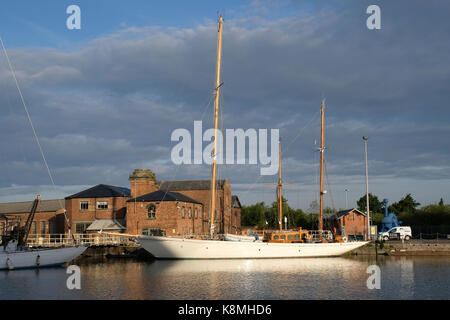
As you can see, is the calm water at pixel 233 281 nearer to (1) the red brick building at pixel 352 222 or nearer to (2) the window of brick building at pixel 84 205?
(2) the window of brick building at pixel 84 205

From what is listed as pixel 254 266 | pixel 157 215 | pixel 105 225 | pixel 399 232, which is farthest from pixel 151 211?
pixel 399 232

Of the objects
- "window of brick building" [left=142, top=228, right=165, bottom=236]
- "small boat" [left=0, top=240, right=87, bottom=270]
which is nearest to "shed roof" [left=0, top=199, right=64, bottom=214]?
"window of brick building" [left=142, top=228, right=165, bottom=236]

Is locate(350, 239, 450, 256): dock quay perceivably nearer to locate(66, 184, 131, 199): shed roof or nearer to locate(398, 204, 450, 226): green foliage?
locate(398, 204, 450, 226): green foliage

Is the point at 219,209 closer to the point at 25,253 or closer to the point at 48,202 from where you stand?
the point at 48,202

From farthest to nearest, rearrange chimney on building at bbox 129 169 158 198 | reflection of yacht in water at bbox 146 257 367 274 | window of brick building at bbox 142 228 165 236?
chimney on building at bbox 129 169 158 198 → window of brick building at bbox 142 228 165 236 → reflection of yacht in water at bbox 146 257 367 274

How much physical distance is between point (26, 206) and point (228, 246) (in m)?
43.0

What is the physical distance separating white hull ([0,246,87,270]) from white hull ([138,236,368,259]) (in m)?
7.03

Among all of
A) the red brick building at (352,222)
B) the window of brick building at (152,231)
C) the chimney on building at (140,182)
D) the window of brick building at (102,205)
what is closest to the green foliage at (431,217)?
the red brick building at (352,222)

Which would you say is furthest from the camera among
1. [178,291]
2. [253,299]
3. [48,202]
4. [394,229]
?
[48,202]

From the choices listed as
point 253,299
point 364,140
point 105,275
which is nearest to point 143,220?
point 105,275

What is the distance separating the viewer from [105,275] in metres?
33.8

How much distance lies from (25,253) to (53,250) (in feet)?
7.82

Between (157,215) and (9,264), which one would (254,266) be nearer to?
(157,215)

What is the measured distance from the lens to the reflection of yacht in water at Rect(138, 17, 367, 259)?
43.8 meters
